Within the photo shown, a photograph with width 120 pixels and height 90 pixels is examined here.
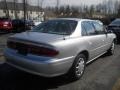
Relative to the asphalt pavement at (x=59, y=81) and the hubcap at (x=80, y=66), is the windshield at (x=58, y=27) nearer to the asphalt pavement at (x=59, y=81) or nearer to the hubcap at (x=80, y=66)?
the hubcap at (x=80, y=66)

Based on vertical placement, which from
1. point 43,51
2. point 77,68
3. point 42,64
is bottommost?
point 77,68

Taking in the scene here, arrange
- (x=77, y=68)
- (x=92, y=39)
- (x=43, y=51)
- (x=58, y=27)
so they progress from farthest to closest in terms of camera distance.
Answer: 1. (x=92, y=39)
2. (x=58, y=27)
3. (x=77, y=68)
4. (x=43, y=51)

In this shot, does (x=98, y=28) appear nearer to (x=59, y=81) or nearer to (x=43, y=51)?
(x=59, y=81)

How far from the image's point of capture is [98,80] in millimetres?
5176

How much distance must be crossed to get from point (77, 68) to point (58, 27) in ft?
4.14

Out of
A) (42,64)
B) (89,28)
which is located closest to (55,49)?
(42,64)

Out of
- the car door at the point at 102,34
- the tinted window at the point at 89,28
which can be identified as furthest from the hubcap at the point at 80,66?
the car door at the point at 102,34

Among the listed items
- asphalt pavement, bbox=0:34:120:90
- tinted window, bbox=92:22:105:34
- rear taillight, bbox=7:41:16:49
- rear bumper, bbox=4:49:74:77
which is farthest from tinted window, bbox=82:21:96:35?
rear taillight, bbox=7:41:16:49

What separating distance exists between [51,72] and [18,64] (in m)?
Result: 0.86

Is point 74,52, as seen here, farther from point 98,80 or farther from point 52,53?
point 98,80

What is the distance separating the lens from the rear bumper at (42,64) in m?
4.20

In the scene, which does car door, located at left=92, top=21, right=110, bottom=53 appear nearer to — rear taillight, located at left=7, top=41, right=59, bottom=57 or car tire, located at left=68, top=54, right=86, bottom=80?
car tire, located at left=68, top=54, right=86, bottom=80

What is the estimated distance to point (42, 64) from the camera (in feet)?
13.7

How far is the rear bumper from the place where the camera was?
13.8 feet
